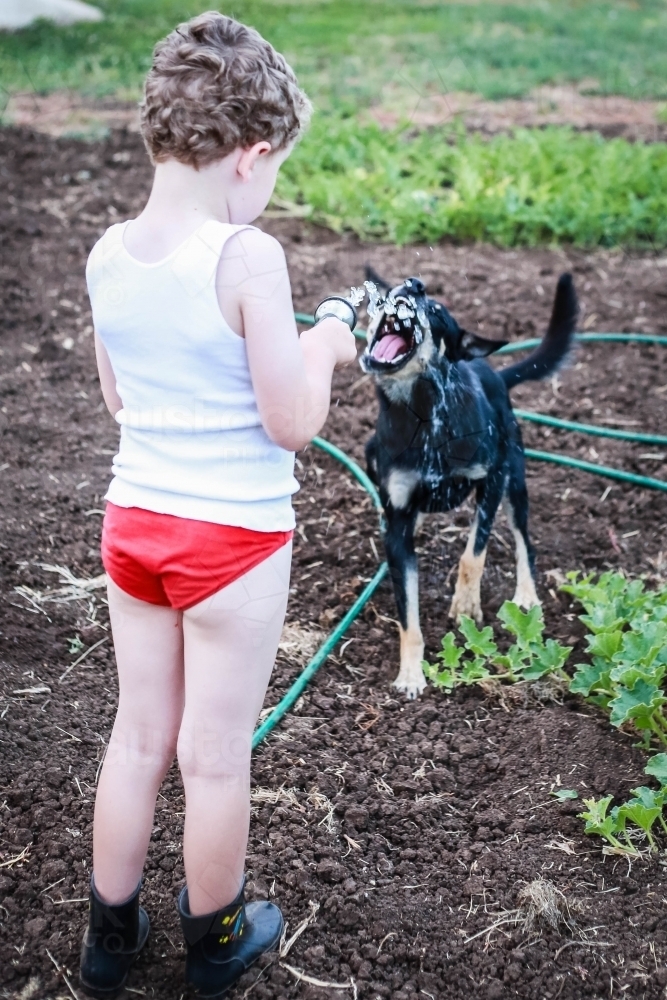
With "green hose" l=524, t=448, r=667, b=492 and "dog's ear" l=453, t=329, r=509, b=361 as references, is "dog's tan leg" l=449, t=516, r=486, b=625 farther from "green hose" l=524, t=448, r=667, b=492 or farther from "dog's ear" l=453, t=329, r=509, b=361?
"green hose" l=524, t=448, r=667, b=492

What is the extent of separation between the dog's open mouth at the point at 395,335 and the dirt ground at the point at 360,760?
97 cm

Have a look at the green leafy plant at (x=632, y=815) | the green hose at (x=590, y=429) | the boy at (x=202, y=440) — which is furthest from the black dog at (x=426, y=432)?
the green hose at (x=590, y=429)

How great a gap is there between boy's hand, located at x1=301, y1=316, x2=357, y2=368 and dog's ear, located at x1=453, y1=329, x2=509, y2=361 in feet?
3.47

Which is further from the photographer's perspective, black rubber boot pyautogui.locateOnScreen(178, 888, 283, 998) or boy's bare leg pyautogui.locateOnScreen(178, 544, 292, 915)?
black rubber boot pyautogui.locateOnScreen(178, 888, 283, 998)

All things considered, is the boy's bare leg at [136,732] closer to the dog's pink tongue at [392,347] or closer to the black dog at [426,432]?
the black dog at [426,432]

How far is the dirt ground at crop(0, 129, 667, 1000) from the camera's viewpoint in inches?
90.0

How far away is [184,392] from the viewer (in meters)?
1.81

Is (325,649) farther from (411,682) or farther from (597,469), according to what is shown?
(597,469)

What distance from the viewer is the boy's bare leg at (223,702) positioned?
6.15 feet

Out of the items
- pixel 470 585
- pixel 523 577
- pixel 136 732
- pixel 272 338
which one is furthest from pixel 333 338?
pixel 523 577

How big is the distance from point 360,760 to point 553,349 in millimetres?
1649

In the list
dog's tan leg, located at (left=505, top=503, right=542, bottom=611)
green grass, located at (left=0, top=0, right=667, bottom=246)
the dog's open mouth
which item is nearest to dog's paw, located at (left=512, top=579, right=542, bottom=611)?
dog's tan leg, located at (left=505, top=503, right=542, bottom=611)

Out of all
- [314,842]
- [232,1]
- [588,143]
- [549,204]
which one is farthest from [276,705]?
[232,1]

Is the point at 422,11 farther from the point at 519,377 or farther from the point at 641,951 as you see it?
the point at 641,951
